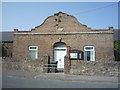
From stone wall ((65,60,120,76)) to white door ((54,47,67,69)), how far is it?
5.84 metres

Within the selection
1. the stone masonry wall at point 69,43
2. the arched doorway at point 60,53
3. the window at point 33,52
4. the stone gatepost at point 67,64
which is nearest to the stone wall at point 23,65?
the stone gatepost at point 67,64

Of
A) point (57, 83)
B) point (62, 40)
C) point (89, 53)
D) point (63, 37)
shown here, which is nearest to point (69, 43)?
point (62, 40)

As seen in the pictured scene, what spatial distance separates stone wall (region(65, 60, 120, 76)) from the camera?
1494 centimetres

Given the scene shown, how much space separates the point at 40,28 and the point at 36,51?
3367 mm

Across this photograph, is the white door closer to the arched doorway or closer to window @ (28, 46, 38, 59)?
the arched doorway

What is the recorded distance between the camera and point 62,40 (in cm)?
2153

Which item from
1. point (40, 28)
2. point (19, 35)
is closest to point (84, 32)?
point (40, 28)

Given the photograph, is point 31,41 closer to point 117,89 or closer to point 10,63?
point 10,63

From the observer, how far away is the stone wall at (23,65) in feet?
55.6

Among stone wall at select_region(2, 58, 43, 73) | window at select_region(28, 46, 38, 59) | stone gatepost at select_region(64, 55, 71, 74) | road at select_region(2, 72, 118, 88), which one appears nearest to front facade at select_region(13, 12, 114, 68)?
window at select_region(28, 46, 38, 59)

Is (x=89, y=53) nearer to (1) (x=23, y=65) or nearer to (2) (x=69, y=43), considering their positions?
(2) (x=69, y=43)

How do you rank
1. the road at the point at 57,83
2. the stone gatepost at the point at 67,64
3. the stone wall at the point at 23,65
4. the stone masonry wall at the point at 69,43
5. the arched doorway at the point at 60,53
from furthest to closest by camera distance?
1. the arched doorway at the point at 60,53
2. the stone masonry wall at the point at 69,43
3. the stone wall at the point at 23,65
4. the stone gatepost at the point at 67,64
5. the road at the point at 57,83

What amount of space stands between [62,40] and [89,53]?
4116 millimetres

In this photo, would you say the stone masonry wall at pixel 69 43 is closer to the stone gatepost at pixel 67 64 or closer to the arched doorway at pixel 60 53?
the arched doorway at pixel 60 53
